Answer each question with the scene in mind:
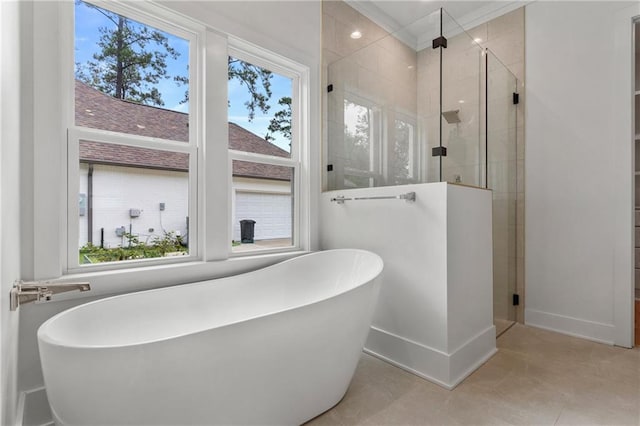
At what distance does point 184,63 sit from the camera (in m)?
2.04

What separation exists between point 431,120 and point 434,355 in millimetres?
1516

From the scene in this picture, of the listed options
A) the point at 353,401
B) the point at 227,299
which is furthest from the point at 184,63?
the point at 353,401

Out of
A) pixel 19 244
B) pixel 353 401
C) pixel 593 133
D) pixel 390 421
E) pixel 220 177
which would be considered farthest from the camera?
pixel 593 133

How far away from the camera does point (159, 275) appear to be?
180 cm

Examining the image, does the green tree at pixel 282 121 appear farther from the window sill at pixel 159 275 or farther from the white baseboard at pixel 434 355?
→ the white baseboard at pixel 434 355

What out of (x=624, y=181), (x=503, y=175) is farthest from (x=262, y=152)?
(x=624, y=181)

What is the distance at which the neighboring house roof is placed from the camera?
1.69m

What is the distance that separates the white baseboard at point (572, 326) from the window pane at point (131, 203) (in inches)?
114

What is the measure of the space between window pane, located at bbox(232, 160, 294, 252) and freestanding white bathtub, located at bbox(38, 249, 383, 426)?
407 mm

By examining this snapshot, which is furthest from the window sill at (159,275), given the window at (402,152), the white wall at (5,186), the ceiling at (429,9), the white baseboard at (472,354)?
the ceiling at (429,9)

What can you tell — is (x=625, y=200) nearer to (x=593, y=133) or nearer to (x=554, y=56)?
(x=593, y=133)

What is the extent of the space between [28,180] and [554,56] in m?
3.69

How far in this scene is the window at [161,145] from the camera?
1690 millimetres

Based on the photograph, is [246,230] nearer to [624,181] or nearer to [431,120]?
[431,120]
